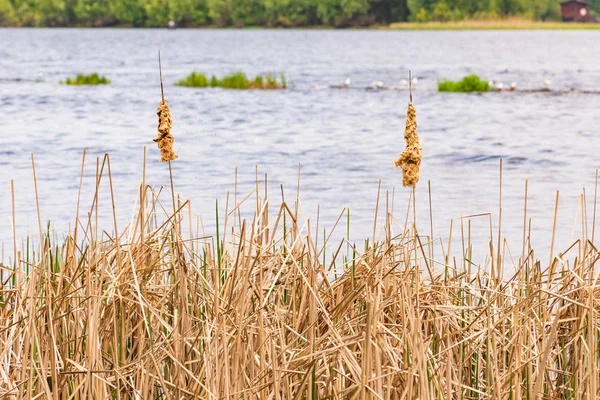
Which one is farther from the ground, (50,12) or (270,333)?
(50,12)

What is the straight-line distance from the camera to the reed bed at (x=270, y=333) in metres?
4.45

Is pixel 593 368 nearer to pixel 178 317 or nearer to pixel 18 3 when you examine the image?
pixel 178 317

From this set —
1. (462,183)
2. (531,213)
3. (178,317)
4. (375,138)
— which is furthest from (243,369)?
(375,138)

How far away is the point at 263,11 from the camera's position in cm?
12019

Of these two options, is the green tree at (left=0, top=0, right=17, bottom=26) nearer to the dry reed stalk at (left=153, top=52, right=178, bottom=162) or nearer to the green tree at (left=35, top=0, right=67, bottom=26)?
the green tree at (left=35, top=0, right=67, bottom=26)

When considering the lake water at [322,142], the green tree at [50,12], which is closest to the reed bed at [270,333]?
the lake water at [322,142]

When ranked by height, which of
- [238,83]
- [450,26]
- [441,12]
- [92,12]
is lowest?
[450,26]

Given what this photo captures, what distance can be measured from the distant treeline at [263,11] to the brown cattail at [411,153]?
111017 millimetres

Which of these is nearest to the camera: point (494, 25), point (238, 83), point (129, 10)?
point (238, 83)

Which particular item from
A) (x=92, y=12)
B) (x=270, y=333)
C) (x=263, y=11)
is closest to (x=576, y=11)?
(x=263, y=11)

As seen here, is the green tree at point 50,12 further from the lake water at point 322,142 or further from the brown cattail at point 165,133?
the brown cattail at point 165,133

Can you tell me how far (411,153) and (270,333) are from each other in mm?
1015

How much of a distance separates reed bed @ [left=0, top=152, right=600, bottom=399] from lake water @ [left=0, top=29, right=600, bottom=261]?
3589 millimetres

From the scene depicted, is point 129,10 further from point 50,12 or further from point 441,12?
point 441,12
